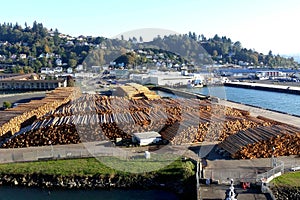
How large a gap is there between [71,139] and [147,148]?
10.4ft

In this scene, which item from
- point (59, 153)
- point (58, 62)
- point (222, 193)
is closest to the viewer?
point (222, 193)

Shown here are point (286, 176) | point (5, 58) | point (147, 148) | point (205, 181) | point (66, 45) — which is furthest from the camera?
point (66, 45)

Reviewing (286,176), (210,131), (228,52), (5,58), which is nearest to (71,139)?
(210,131)

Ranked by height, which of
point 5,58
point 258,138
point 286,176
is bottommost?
point 286,176

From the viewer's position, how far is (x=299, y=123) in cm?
1662

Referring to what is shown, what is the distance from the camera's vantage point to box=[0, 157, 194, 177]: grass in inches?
407

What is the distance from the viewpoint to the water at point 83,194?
9.73 meters

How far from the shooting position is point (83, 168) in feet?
34.8

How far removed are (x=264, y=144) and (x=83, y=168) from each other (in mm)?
6017

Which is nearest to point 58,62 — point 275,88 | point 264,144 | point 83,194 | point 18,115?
point 275,88

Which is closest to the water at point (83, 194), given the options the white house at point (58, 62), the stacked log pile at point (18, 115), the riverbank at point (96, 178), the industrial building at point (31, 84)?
the riverbank at point (96, 178)

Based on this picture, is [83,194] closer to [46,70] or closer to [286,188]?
[286,188]

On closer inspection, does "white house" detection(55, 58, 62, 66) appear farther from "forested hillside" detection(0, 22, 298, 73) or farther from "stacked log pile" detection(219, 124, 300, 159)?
"stacked log pile" detection(219, 124, 300, 159)

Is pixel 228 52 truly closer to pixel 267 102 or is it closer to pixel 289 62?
pixel 289 62
